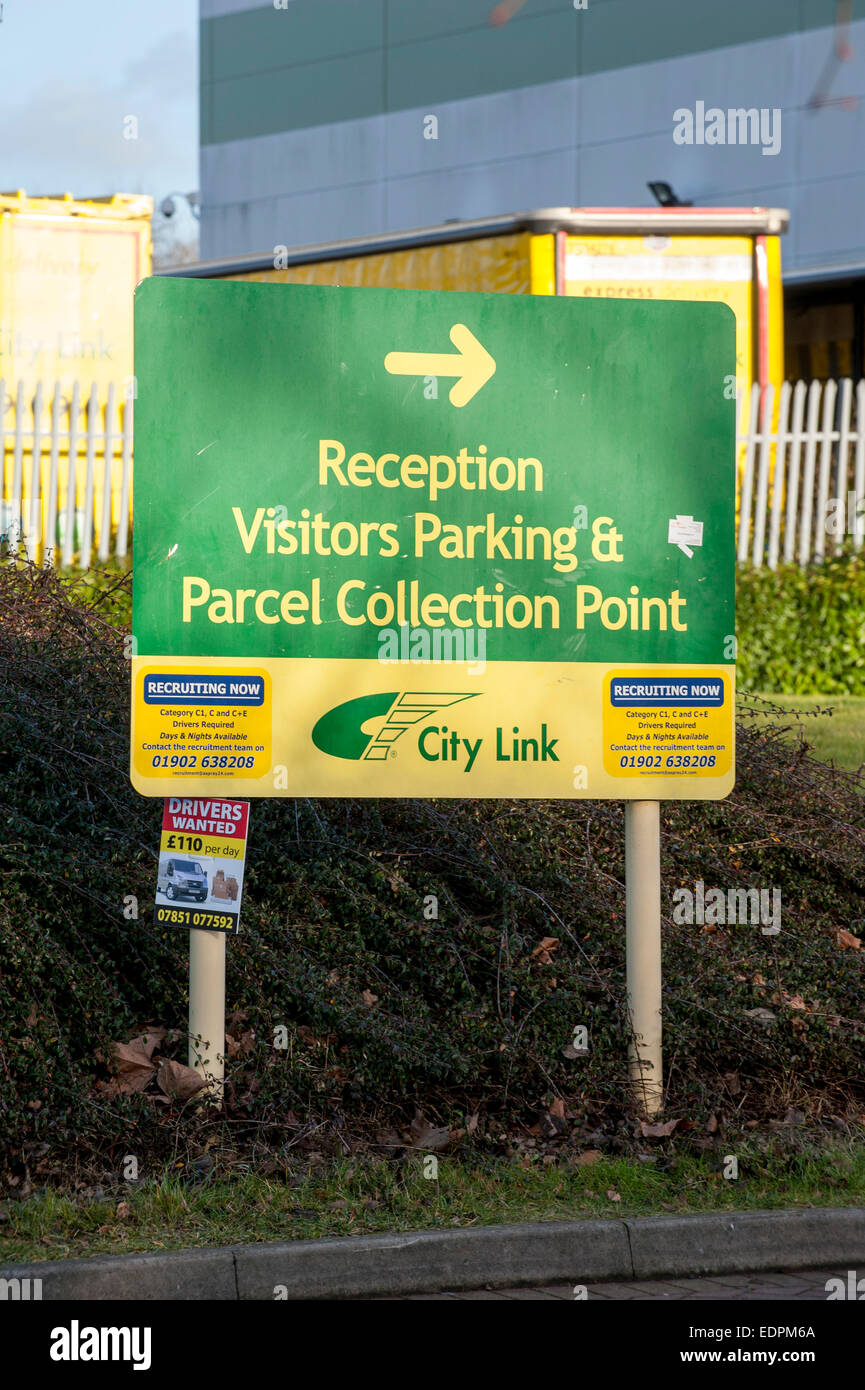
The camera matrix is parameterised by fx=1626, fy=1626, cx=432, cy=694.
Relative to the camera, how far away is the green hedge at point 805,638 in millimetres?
14930

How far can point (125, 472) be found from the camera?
14.9 meters

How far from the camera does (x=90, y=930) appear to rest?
21.5ft

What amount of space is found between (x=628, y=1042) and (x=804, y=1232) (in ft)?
4.11

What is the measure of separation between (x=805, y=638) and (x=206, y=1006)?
1009 cm

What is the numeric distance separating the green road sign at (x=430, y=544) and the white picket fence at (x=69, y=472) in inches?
342

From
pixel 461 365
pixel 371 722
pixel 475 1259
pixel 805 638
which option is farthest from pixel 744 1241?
pixel 805 638

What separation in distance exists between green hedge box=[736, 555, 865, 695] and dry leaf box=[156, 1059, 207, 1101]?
974 cm

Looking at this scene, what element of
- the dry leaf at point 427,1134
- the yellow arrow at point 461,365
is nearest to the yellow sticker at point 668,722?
the yellow arrow at point 461,365

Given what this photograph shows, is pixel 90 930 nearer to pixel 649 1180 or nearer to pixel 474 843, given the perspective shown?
pixel 474 843

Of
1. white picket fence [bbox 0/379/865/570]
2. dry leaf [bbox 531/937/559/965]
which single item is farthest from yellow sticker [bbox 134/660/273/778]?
white picket fence [bbox 0/379/865/570]

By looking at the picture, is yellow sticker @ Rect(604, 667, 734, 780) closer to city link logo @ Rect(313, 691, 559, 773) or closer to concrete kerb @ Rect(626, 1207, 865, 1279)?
city link logo @ Rect(313, 691, 559, 773)

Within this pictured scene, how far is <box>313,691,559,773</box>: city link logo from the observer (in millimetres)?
6160

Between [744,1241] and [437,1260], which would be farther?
[744,1241]

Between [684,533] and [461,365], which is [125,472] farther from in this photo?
[684,533]
